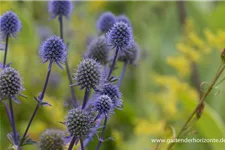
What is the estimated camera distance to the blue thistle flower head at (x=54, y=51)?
0.57 metres

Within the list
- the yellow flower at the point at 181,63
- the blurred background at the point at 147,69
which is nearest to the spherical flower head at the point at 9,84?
the blurred background at the point at 147,69

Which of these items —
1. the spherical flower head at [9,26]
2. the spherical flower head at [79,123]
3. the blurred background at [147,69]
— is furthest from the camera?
the blurred background at [147,69]

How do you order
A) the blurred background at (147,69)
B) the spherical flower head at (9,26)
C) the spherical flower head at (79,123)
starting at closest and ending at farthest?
the spherical flower head at (79,123)
the spherical flower head at (9,26)
the blurred background at (147,69)

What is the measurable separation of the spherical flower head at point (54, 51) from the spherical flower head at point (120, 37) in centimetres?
6

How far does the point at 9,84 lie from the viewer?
54 centimetres

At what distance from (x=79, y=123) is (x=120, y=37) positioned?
0.14 m

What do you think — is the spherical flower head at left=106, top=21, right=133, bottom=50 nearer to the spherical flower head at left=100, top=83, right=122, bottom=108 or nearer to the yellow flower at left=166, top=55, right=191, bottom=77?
the spherical flower head at left=100, top=83, right=122, bottom=108

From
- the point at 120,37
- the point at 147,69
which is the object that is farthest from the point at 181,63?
the point at 120,37

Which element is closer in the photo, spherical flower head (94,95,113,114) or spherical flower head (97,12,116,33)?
spherical flower head (94,95,113,114)

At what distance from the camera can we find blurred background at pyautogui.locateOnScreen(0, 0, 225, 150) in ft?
3.40

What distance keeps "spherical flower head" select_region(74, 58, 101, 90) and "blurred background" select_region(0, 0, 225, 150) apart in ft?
0.89

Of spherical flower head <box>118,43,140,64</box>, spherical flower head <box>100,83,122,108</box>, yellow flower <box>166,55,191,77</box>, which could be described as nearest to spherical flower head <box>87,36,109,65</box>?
spherical flower head <box>118,43,140,64</box>

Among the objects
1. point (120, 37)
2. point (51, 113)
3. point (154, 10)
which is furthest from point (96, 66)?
point (154, 10)

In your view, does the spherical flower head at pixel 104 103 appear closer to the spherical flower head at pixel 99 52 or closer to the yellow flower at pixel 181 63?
the spherical flower head at pixel 99 52
